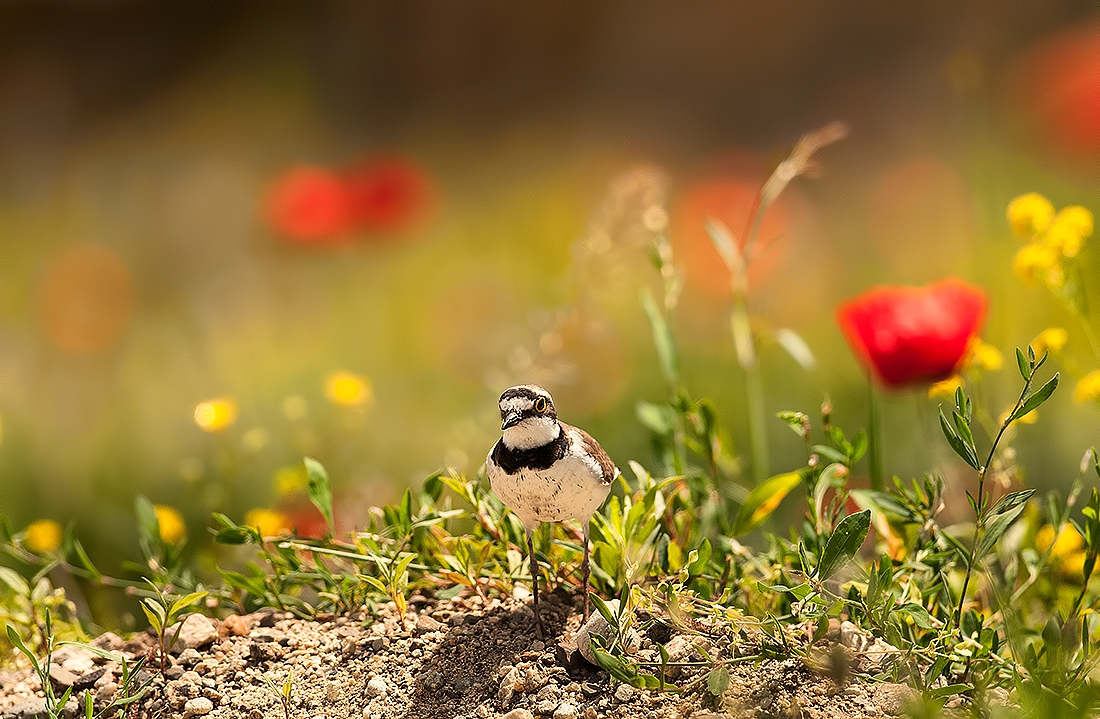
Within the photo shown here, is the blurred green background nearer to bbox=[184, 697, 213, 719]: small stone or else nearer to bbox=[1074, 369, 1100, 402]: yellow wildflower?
bbox=[1074, 369, 1100, 402]: yellow wildflower

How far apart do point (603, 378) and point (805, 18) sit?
1368mm

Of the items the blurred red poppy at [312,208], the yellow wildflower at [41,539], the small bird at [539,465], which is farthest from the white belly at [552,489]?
the blurred red poppy at [312,208]

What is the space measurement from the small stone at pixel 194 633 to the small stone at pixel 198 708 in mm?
105

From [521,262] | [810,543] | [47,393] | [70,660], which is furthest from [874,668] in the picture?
[47,393]

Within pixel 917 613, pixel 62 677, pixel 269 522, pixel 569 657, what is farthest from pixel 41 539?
pixel 917 613

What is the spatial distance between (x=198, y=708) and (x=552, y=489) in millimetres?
424

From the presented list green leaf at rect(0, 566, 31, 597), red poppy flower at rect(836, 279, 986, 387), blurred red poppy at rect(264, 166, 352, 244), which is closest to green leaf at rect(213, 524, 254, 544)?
green leaf at rect(0, 566, 31, 597)

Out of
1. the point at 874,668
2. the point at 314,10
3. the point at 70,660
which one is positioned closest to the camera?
the point at 874,668

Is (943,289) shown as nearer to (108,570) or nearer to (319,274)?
(108,570)

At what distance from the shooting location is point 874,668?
96cm

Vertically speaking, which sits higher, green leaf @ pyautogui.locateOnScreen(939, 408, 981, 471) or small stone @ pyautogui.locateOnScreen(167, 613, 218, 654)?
green leaf @ pyautogui.locateOnScreen(939, 408, 981, 471)

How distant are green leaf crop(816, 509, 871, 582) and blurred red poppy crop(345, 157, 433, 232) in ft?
5.41

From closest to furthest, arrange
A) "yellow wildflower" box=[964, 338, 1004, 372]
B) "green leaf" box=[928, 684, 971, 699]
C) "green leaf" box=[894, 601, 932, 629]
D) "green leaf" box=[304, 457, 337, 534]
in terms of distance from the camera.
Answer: "green leaf" box=[928, 684, 971, 699] → "green leaf" box=[894, 601, 932, 629] → "green leaf" box=[304, 457, 337, 534] → "yellow wildflower" box=[964, 338, 1004, 372]

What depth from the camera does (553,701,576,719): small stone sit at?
3.01 feet
